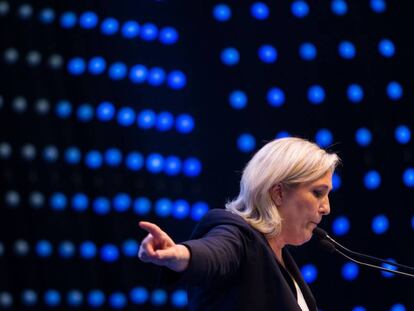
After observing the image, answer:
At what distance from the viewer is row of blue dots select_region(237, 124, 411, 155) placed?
287 cm

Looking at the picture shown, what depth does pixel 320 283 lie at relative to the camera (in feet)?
9.69

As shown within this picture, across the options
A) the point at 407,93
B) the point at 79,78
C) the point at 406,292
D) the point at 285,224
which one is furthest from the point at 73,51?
the point at 406,292

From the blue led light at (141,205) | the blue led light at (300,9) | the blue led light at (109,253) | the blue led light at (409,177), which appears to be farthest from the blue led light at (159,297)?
the blue led light at (300,9)

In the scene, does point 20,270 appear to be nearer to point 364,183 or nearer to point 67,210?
point 67,210

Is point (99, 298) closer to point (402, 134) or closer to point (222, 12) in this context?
point (222, 12)

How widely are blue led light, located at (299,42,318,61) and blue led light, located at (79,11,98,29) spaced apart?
3.07 feet

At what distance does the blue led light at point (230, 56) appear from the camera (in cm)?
288

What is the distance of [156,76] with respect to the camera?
2.78 meters

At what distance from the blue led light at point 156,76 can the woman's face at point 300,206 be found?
1100 millimetres

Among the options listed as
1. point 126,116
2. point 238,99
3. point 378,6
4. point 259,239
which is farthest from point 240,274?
point 378,6

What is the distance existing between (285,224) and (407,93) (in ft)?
5.16

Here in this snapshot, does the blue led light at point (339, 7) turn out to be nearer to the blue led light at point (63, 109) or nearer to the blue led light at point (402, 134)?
the blue led light at point (402, 134)

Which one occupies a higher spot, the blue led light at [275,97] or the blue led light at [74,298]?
the blue led light at [275,97]

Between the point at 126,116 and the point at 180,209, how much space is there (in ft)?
1.47
